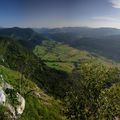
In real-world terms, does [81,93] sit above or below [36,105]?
above

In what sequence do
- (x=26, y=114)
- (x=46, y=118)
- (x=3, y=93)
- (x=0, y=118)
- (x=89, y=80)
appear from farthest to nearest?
(x=46, y=118) → (x=26, y=114) → (x=3, y=93) → (x=0, y=118) → (x=89, y=80)

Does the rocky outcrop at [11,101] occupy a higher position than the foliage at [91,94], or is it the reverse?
the foliage at [91,94]

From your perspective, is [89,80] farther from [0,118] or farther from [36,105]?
[36,105]

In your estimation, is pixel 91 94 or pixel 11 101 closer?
pixel 91 94

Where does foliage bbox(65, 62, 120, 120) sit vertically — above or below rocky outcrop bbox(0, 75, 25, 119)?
above

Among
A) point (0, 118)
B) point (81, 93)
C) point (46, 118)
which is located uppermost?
point (81, 93)

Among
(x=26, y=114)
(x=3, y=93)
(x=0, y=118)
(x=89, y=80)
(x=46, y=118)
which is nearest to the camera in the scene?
(x=89, y=80)

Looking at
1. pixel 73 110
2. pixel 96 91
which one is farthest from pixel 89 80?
pixel 73 110

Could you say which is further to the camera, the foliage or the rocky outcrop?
the rocky outcrop

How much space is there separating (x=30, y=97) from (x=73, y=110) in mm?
123164

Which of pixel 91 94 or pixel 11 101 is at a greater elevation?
pixel 91 94

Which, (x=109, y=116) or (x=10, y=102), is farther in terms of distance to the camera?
(x=10, y=102)

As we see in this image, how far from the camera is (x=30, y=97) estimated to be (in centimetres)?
19175

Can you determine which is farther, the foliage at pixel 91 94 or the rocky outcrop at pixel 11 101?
the rocky outcrop at pixel 11 101
